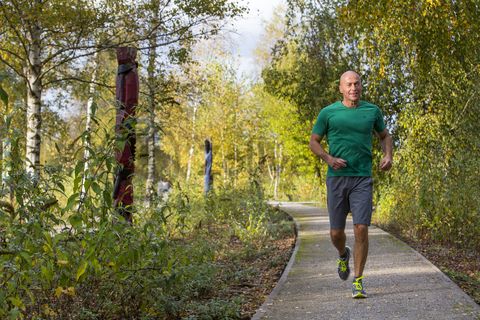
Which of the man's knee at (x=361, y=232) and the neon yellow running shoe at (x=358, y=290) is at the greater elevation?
the man's knee at (x=361, y=232)

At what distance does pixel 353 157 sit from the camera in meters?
5.91

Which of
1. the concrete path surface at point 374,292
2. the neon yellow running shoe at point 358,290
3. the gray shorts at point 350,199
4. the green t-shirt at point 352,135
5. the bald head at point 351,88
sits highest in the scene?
the bald head at point 351,88

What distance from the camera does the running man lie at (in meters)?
5.90

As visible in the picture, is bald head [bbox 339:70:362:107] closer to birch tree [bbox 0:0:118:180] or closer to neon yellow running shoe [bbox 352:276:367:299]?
neon yellow running shoe [bbox 352:276:367:299]

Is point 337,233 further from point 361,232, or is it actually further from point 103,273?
point 103,273

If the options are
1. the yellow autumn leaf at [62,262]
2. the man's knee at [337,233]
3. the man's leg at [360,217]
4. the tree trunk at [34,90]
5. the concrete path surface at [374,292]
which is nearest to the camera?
the yellow autumn leaf at [62,262]

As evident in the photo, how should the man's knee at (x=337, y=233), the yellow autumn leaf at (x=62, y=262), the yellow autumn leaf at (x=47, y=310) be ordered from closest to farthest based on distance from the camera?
the yellow autumn leaf at (x=62, y=262)
the yellow autumn leaf at (x=47, y=310)
the man's knee at (x=337, y=233)

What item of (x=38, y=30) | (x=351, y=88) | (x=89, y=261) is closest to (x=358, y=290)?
(x=351, y=88)

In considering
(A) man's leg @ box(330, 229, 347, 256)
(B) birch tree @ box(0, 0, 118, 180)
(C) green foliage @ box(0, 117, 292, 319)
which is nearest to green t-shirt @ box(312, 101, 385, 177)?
(A) man's leg @ box(330, 229, 347, 256)

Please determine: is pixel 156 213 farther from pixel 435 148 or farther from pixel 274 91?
pixel 274 91

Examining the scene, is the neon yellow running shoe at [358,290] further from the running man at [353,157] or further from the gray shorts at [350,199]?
the gray shorts at [350,199]

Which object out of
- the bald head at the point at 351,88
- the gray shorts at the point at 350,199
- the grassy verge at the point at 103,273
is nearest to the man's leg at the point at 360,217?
the gray shorts at the point at 350,199

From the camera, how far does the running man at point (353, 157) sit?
19.4 ft

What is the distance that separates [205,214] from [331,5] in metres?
7.29
